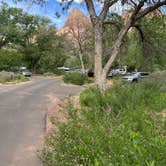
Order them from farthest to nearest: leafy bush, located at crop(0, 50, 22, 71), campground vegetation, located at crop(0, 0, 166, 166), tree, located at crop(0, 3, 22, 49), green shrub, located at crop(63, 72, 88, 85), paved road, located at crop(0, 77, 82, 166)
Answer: tree, located at crop(0, 3, 22, 49) < leafy bush, located at crop(0, 50, 22, 71) < green shrub, located at crop(63, 72, 88, 85) < paved road, located at crop(0, 77, 82, 166) < campground vegetation, located at crop(0, 0, 166, 166)

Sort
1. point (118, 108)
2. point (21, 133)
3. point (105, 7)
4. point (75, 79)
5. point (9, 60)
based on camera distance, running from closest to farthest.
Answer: point (21, 133) → point (118, 108) → point (105, 7) → point (75, 79) → point (9, 60)

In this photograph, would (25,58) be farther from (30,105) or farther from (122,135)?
(122,135)

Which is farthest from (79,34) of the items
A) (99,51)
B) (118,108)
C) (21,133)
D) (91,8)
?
(21,133)

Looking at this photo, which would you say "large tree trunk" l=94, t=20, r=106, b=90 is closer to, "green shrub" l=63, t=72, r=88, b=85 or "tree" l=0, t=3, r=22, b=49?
"green shrub" l=63, t=72, r=88, b=85

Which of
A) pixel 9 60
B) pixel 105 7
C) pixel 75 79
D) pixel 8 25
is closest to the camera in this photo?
pixel 105 7

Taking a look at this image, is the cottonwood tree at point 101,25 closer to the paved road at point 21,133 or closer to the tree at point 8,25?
the paved road at point 21,133

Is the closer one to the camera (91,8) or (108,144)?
(108,144)

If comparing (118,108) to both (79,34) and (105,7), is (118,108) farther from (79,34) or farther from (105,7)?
(79,34)

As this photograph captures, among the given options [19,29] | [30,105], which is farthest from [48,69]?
[30,105]

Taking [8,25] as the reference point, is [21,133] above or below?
below

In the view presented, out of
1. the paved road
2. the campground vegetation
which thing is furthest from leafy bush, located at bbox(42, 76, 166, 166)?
the paved road

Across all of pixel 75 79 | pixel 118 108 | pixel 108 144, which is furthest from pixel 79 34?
pixel 108 144

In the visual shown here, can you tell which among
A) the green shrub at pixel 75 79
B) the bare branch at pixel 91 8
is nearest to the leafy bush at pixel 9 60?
the green shrub at pixel 75 79

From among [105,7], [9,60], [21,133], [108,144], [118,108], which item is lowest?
[21,133]
